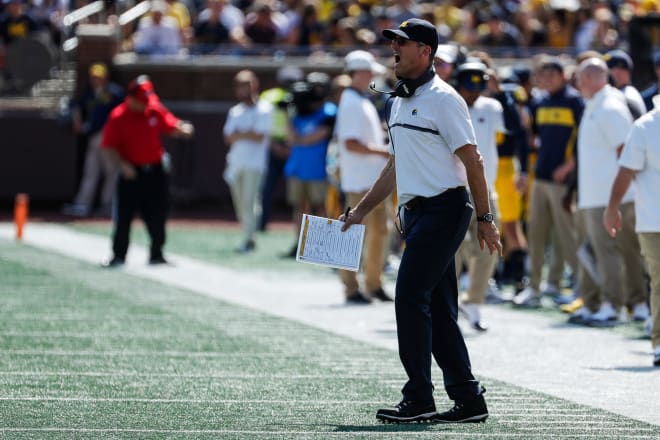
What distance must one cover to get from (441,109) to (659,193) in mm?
2761

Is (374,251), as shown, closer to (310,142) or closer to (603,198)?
(603,198)

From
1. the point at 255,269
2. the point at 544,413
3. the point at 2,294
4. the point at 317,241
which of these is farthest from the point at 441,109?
the point at 255,269

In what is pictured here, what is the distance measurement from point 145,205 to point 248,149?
6.70 ft

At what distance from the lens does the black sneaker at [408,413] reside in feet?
25.1

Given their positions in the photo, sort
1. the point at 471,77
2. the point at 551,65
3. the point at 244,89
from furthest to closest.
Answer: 1. the point at 244,89
2. the point at 551,65
3. the point at 471,77

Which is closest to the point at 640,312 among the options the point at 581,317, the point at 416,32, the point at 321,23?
the point at 581,317

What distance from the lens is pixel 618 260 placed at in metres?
12.4

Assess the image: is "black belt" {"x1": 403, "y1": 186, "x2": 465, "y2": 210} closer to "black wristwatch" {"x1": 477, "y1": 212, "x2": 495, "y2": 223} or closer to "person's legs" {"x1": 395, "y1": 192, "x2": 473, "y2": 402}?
"person's legs" {"x1": 395, "y1": 192, "x2": 473, "y2": 402}

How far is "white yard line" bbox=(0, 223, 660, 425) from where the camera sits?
907 centimetres

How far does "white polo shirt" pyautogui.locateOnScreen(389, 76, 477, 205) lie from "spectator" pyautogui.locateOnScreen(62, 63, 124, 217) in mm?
17061

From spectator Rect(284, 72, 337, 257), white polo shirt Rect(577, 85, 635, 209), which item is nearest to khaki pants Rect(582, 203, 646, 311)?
white polo shirt Rect(577, 85, 635, 209)

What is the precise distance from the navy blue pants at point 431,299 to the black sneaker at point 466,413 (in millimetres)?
31

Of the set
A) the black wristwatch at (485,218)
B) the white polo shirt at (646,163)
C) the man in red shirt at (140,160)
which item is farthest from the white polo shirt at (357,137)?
the black wristwatch at (485,218)

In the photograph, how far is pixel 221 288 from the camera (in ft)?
48.9
